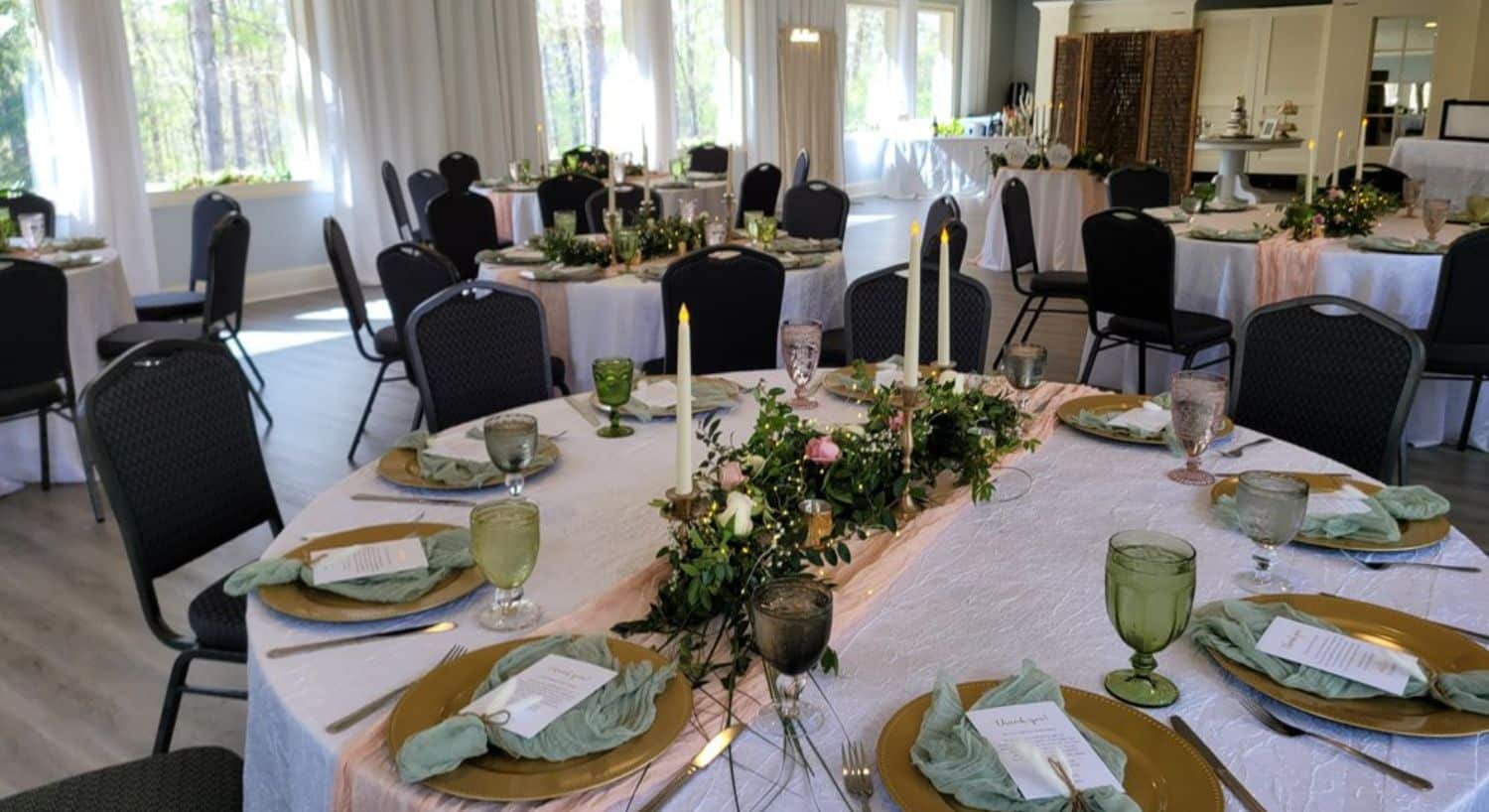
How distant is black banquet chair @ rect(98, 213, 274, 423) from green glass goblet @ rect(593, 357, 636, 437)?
9.09 feet

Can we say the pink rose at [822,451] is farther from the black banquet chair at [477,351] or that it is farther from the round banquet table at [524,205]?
the round banquet table at [524,205]

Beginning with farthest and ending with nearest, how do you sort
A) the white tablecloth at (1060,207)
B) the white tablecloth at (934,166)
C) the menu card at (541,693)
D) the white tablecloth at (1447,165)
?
1. the white tablecloth at (934,166)
2. the white tablecloth at (1447,165)
3. the white tablecloth at (1060,207)
4. the menu card at (541,693)

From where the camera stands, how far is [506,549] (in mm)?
1365

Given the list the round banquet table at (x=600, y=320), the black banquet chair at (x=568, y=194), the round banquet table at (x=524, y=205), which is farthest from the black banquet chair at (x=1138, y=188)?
the round banquet table at (x=600, y=320)

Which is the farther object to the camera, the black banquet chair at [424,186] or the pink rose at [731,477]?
the black banquet chair at [424,186]

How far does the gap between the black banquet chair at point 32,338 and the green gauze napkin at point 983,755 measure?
3.39 meters

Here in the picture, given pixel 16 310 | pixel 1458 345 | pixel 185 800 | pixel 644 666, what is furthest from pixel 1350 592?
pixel 16 310

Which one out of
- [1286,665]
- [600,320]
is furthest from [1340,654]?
[600,320]

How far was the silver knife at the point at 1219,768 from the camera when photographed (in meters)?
1.06

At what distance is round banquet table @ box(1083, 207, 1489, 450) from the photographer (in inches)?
165

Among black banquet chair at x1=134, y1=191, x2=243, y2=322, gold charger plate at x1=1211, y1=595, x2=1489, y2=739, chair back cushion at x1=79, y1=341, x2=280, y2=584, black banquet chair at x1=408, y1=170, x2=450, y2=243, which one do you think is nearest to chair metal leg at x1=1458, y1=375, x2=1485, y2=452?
gold charger plate at x1=1211, y1=595, x2=1489, y2=739

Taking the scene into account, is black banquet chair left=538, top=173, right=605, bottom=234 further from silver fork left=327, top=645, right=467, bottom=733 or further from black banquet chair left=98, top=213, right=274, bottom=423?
silver fork left=327, top=645, right=467, bottom=733

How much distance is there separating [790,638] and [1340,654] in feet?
2.15

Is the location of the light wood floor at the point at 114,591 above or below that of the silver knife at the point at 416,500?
below
